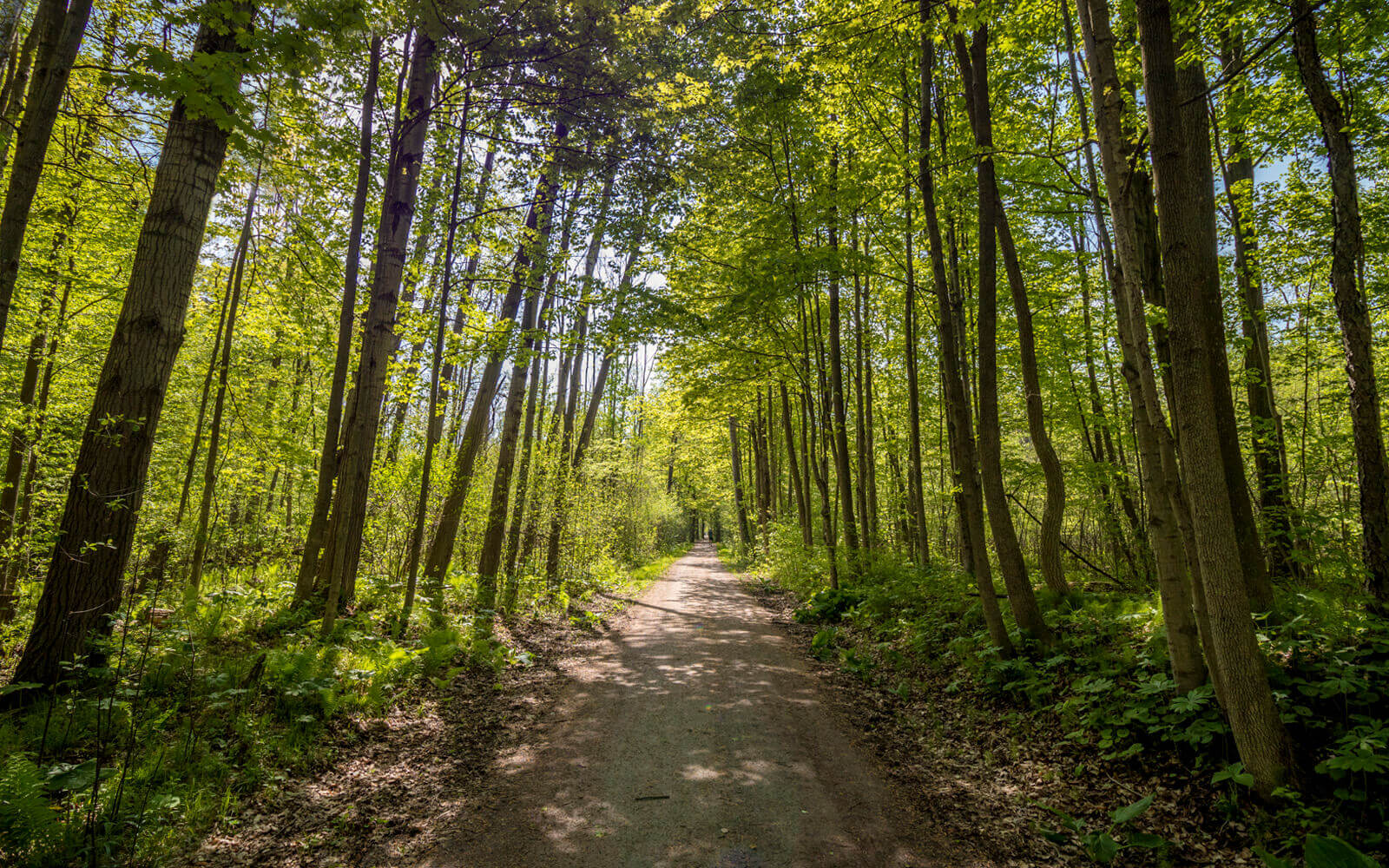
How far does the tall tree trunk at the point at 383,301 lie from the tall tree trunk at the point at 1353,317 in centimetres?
929

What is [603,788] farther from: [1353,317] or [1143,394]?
[1353,317]

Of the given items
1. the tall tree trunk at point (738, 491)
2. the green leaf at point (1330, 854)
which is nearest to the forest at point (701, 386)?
the green leaf at point (1330, 854)

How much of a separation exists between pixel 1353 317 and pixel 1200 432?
3.41 m

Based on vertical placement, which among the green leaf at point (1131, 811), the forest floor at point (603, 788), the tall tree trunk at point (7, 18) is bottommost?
the forest floor at point (603, 788)

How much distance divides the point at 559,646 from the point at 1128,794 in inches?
274

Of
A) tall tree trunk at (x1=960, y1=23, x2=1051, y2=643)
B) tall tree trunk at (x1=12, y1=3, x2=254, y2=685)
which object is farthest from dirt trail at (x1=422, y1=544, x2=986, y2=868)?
tall tree trunk at (x1=12, y1=3, x2=254, y2=685)

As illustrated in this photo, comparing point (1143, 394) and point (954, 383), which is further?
point (954, 383)

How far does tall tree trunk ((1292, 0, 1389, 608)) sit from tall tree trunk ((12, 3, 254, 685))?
29.6 ft

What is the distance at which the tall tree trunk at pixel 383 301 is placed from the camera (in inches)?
282

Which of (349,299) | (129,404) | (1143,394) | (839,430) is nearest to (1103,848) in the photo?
(1143,394)

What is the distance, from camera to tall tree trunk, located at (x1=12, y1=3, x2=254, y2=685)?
13.8ft

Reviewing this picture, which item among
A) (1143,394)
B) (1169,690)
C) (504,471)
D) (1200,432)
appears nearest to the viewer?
(1200,432)

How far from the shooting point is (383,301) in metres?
7.44

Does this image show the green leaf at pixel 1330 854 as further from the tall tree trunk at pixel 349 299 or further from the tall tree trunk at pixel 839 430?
the tall tree trunk at pixel 839 430
